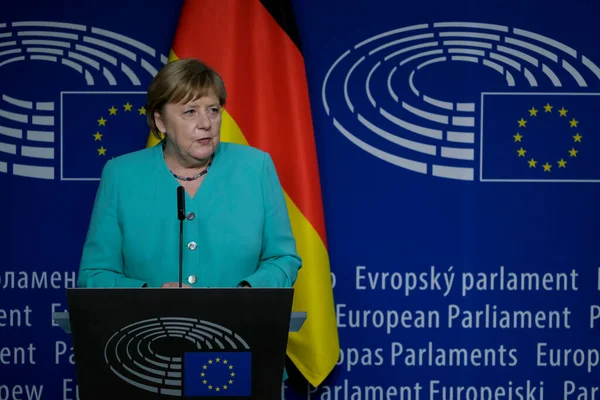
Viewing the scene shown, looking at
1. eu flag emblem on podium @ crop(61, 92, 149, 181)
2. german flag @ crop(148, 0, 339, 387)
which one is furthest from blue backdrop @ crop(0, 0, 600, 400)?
german flag @ crop(148, 0, 339, 387)

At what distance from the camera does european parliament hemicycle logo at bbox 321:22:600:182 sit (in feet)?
9.95

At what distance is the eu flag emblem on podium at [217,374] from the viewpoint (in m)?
1.41

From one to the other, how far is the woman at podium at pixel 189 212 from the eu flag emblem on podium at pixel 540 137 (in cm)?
135

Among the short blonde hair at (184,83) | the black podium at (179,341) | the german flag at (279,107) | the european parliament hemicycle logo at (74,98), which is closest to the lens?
the black podium at (179,341)

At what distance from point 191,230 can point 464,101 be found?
1.53 metres

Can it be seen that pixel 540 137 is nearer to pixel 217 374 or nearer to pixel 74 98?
pixel 74 98

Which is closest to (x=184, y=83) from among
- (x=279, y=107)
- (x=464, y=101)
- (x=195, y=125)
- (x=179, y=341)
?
(x=195, y=125)

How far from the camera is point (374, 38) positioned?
3.04 meters

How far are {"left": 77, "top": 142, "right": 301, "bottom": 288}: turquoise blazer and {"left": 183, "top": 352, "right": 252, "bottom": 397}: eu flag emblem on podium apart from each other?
0.47 metres

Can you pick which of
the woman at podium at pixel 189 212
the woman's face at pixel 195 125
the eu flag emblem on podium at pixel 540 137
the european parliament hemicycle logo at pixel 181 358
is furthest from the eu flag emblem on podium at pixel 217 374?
the eu flag emblem on podium at pixel 540 137

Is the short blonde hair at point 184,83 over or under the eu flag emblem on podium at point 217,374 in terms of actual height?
over

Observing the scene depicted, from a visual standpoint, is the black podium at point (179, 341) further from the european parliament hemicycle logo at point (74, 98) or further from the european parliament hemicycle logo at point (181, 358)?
the european parliament hemicycle logo at point (74, 98)

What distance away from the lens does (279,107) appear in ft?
9.45

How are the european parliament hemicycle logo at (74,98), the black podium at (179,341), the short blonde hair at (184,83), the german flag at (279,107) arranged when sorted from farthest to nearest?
the european parliament hemicycle logo at (74,98) → the german flag at (279,107) → the short blonde hair at (184,83) → the black podium at (179,341)
